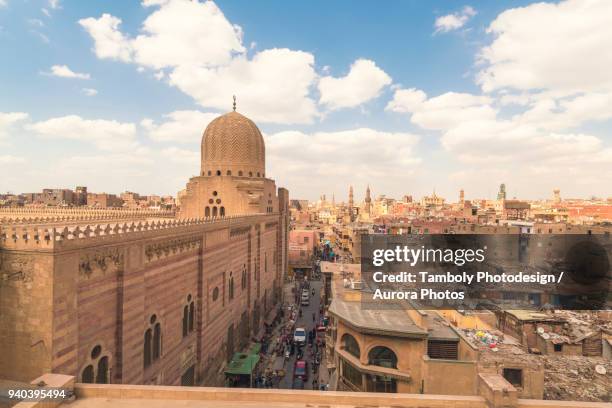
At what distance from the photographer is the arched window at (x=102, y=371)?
10.5 metres

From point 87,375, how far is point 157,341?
11.4 ft

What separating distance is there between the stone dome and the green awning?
15.3m

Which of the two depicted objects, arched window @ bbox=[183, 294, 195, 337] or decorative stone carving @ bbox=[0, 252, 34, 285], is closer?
decorative stone carving @ bbox=[0, 252, 34, 285]

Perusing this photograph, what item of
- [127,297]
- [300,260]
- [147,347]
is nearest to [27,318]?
[127,297]

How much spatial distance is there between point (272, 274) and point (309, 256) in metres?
18.4

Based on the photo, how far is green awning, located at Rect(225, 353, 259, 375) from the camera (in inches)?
751

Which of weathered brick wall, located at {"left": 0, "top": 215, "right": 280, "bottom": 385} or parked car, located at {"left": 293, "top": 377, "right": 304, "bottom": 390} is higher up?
weathered brick wall, located at {"left": 0, "top": 215, "right": 280, "bottom": 385}

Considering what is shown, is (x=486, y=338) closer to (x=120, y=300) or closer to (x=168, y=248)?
(x=168, y=248)

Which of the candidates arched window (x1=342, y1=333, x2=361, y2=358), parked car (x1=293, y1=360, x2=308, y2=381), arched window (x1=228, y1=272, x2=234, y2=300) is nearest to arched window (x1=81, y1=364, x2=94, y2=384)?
arched window (x1=342, y1=333, x2=361, y2=358)

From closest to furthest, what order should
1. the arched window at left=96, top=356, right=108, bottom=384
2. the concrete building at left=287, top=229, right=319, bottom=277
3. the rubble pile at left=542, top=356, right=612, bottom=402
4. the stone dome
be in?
the arched window at left=96, top=356, right=108, bottom=384 → the rubble pile at left=542, top=356, right=612, bottom=402 → the stone dome → the concrete building at left=287, top=229, right=319, bottom=277

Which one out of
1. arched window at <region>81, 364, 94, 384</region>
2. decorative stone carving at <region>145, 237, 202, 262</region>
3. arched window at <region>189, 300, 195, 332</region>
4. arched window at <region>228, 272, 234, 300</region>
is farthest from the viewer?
arched window at <region>228, 272, 234, 300</region>

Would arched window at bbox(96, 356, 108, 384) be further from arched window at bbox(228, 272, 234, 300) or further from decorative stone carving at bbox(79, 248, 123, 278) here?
arched window at bbox(228, 272, 234, 300)

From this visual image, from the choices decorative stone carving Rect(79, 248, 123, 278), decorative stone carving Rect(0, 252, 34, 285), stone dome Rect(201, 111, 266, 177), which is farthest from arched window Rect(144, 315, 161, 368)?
stone dome Rect(201, 111, 266, 177)

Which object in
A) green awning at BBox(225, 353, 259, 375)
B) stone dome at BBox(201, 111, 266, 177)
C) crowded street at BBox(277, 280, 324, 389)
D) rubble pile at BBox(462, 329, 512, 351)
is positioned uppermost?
stone dome at BBox(201, 111, 266, 177)
